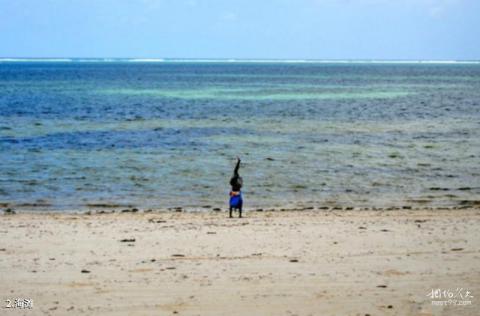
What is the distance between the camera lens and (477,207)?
19.6 meters

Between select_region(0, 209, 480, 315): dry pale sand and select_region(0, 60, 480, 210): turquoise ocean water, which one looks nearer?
select_region(0, 209, 480, 315): dry pale sand

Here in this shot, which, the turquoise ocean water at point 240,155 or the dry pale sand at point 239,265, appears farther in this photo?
the turquoise ocean water at point 240,155

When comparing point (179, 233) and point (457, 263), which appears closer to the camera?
point (457, 263)

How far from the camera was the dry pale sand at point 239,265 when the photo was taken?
9570 mm

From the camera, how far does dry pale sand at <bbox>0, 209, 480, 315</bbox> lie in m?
9.57

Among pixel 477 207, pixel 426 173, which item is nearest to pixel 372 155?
pixel 426 173

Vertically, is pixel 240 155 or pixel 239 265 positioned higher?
pixel 239 265

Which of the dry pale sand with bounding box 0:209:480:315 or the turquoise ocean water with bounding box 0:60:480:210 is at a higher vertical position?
the dry pale sand with bounding box 0:209:480:315

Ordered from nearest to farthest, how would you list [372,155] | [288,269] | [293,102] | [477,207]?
[288,269], [477,207], [372,155], [293,102]

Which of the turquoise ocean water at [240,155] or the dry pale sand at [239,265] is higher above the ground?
the dry pale sand at [239,265]

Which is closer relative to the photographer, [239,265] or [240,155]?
[239,265]

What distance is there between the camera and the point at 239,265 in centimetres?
1157

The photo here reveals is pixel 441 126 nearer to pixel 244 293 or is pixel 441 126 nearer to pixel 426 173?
pixel 426 173

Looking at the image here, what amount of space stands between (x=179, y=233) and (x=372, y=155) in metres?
17.6
